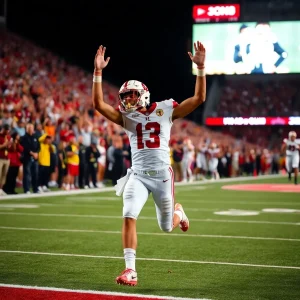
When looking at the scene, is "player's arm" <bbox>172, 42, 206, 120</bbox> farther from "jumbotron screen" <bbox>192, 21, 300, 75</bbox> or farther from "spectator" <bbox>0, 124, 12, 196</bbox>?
"jumbotron screen" <bbox>192, 21, 300, 75</bbox>

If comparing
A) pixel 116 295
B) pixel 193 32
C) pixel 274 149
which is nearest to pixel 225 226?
pixel 116 295

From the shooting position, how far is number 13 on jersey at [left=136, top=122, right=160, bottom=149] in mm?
6363

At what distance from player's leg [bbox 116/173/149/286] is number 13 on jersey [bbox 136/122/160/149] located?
0.29 metres

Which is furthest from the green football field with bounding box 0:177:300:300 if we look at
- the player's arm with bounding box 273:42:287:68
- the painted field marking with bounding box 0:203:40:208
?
the player's arm with bounding box 273:42:287:68

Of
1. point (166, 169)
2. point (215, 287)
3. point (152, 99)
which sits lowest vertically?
point (215, 287)

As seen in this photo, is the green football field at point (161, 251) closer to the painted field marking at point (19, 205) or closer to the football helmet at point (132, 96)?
the painted field marking at point (19, 205)

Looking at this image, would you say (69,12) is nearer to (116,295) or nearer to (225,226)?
(225,226)

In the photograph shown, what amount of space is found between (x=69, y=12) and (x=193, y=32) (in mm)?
5813

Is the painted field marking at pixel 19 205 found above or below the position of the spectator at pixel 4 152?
below

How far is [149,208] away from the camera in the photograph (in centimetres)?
1394

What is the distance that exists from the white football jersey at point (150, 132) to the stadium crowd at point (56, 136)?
9398 millimetres

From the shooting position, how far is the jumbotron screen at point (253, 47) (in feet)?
105

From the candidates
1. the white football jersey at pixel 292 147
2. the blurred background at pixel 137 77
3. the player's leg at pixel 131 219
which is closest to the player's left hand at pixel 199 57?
the player's leg at pixel 131 219

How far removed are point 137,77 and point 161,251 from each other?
29.7m
